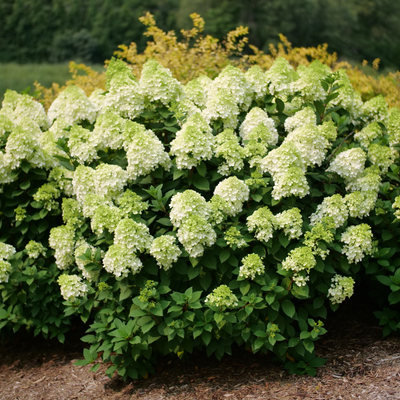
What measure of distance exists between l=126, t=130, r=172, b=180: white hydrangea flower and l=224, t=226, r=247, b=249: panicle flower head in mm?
778

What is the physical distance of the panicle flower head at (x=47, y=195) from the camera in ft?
12.1

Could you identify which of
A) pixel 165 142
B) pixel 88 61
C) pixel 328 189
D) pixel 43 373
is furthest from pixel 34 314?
pixel 88 61

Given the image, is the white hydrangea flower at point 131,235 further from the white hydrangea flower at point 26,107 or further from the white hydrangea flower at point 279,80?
the white hydrangea flower at point 26,107

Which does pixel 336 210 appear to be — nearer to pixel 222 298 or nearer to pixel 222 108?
pixel 222 298

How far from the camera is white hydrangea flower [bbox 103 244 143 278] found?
2.92m

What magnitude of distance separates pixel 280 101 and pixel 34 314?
9.46 feet

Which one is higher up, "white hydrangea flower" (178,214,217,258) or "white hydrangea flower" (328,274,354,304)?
"white hydrangea flower" (178,214,217,258)

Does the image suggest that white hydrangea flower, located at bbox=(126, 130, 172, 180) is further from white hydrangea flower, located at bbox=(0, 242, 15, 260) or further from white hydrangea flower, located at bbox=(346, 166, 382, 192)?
white hydrangea flower, located at bbox=(346, 166, 382, 192)

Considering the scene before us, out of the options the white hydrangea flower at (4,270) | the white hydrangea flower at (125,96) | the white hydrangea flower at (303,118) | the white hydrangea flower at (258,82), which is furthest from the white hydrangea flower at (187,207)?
the white hydrangea flower at (4,270)

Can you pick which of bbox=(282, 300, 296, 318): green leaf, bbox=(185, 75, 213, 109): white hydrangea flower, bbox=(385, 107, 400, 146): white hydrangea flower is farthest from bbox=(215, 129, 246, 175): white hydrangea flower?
bbox=(385, 107, 400, 146): white hydrangea flower

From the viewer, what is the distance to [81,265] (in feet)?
11.1

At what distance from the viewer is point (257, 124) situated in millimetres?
3570

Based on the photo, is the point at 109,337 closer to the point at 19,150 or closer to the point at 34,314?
the point at 34,314

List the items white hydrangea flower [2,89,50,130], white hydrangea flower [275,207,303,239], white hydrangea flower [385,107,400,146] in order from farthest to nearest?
1. white hydrangea flower [2,89,50,130]
2. white hydrangea flower [385,107,400,146]
3. white hydrangea flower [275,207,303,239]
